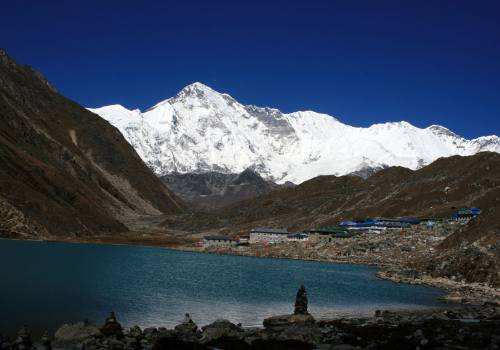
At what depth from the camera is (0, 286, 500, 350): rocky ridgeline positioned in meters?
31.6

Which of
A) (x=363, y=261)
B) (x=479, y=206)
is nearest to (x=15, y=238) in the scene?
(x=363, y=261)

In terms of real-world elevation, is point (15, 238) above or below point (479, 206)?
below

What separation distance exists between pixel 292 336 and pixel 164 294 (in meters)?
30.5

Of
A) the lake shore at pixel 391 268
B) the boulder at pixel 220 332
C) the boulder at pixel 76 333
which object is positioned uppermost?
the lake shore at pixel 391 268

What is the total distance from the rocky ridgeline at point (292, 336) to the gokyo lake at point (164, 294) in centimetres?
518

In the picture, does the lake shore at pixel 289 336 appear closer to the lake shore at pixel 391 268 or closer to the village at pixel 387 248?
the lake shore at pixel 391 268

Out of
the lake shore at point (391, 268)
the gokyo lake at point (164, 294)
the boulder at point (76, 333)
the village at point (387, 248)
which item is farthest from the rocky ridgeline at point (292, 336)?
the village at point (387, 248)

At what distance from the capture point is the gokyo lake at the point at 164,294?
48.6 meters

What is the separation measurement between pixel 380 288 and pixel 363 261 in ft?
226

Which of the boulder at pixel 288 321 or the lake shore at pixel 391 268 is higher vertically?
the lake shore at pixel 391 268

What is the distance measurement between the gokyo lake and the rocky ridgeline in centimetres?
518

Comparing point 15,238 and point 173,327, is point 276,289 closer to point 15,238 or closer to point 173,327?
point 173,327

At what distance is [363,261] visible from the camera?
153250 mm

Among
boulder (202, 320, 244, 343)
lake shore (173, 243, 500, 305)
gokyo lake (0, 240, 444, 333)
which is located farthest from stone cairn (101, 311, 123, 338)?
lake shore (173, 243, 500, 305)
